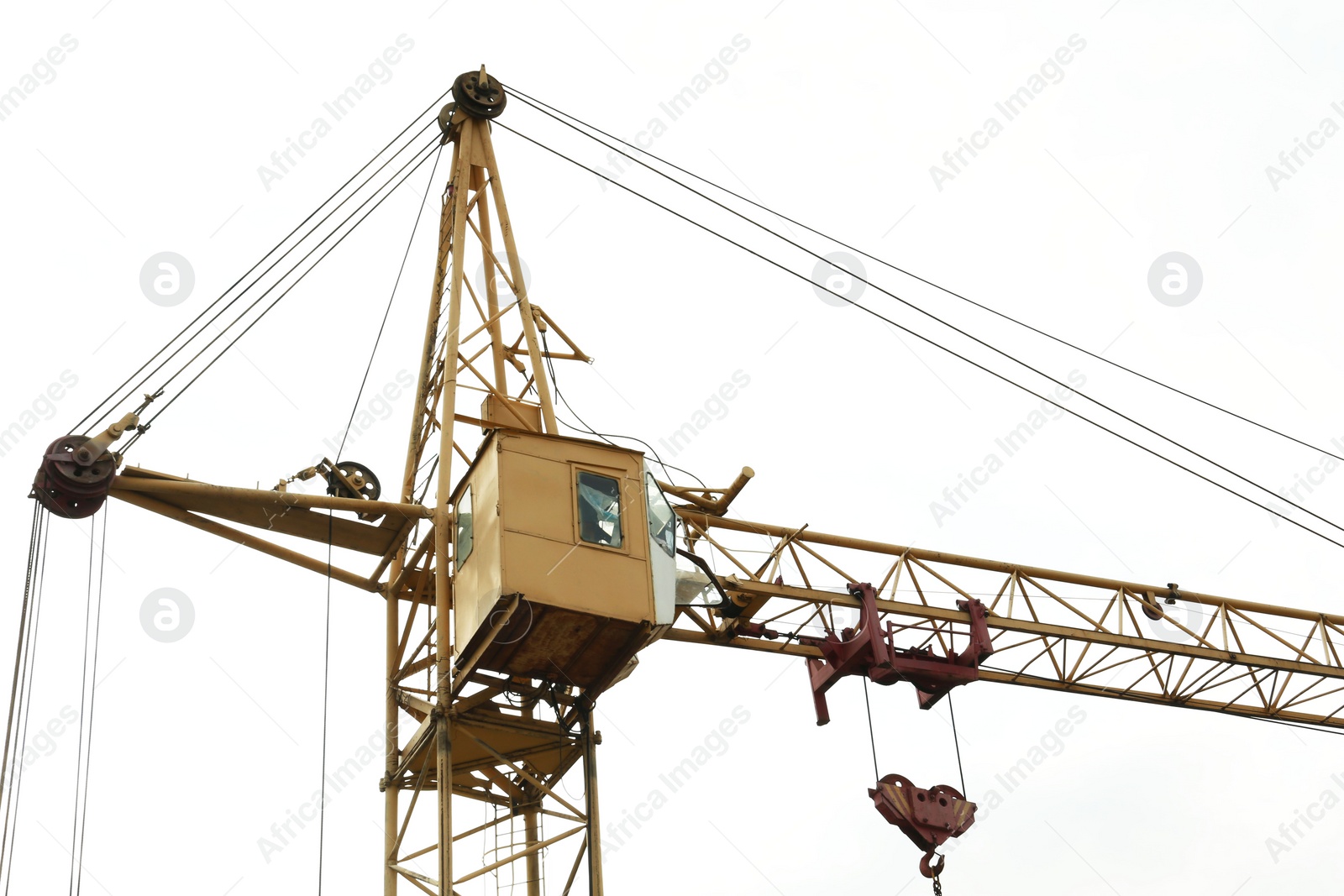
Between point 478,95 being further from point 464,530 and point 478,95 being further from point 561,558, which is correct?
point 561,558

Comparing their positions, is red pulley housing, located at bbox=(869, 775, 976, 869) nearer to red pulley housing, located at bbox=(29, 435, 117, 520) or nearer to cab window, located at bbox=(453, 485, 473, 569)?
cab window, located at bbox=(453, 485, 473, 569)

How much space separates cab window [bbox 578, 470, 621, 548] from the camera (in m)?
23.2

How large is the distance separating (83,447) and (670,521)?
8299 millimetres

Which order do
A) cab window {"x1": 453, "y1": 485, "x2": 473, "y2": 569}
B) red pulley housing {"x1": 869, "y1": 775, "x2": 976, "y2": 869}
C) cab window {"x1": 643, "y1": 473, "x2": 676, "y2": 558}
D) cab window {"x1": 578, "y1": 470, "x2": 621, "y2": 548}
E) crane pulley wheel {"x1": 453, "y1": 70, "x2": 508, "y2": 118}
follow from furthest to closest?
crane pulley wheel {"x1": 453, "y1": 70, "x2": 508, "y2": 118} → red pulley housing {"x1": 869, "y1": 775, "x2": 976, "y2": 869} → cab window {"x1": 643, "y1": 473, "x2": 676, "y2": 558} → cab window {"x1": 453, "y1": 485, "x2": 473, "y2": 569} → cab window {"x1": 578, "y1": 470, "x2": 621, "y2": 548}

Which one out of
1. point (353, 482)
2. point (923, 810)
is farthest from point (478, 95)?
point (923, 810)

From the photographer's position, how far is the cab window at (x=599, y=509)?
23.2 metres

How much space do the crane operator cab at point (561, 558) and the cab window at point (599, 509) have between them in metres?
0.02

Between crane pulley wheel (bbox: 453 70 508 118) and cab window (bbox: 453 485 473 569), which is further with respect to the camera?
crane pulley wheel (bbox: 453 70 508 118)

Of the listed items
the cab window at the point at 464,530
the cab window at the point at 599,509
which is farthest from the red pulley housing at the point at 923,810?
the cab window at the point at 464,530

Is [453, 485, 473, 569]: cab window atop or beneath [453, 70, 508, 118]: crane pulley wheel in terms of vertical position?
beneath

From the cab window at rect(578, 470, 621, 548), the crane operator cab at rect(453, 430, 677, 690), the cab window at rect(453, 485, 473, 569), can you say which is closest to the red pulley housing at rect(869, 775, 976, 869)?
the crane operator cab at rect(453, 430, 677, 690)

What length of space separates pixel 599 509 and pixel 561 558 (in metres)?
1.08

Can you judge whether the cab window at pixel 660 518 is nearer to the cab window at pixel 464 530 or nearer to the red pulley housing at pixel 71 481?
the cab window at pixel 464 530

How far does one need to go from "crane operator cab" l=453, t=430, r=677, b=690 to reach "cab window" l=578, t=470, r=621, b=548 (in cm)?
2
